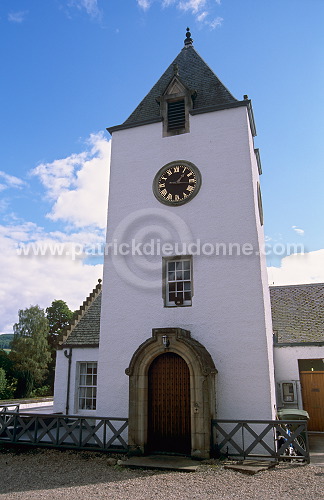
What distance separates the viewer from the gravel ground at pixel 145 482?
27.2ft

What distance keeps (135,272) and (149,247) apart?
1.10 m

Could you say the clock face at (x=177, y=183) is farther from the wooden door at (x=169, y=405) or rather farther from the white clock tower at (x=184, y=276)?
the wooden door at (x=169, y=405)

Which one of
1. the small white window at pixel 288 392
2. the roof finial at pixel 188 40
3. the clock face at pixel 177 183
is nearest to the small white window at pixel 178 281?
the clock face at pixel 177 183

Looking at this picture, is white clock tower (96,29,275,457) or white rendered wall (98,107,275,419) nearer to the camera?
white clock tower (96,29,275,457)

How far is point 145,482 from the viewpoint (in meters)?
9.22

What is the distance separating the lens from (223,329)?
502 inches

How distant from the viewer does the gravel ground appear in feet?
27.2

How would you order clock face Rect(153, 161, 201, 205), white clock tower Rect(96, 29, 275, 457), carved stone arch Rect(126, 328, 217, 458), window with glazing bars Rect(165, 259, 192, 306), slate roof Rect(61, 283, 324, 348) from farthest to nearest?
slate roof Rect(61, 283, 324, 348)
clock face Rect(153, 161, 201, 205)
window with glazing bars Rect(165, 259, 192, 306)
white clock tower Rect(96, 29, 275, 457)
carved stone arch Rect(126, 328, 217, 458)

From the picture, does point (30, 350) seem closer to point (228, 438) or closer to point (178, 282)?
point (178, 282)

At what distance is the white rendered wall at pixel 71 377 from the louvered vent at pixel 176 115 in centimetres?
1055

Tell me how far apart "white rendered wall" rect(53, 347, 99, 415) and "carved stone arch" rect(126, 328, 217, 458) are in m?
5.68

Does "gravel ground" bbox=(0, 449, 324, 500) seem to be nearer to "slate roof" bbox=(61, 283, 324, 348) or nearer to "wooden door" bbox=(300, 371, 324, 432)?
"slate roof" bbox=(61, 283, 324, 348)

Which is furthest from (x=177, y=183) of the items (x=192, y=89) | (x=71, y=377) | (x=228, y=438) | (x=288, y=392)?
(x=288, y=392)

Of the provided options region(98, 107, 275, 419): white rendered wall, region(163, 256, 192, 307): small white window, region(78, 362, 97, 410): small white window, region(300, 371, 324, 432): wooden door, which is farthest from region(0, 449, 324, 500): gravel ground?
region(300, 371, 324, 432): wooden door
